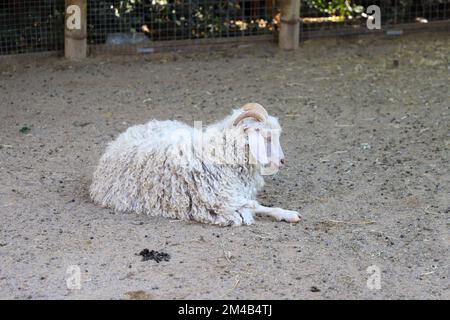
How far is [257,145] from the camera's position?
18.9 ft

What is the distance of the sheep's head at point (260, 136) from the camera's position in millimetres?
5750

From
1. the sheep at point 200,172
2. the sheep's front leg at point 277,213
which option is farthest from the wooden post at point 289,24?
the sheep's front leg at point 277,213

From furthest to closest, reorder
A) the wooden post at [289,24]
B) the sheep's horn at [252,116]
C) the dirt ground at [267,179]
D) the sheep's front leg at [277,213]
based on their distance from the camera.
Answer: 1. the wooden post at [289,24]
2. the sheep's horn at [252,116]
3. the sheep's front leg at [277,213]
4. the dirt ground at [267,179]

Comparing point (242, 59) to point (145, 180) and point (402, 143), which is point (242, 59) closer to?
point (402, 143)

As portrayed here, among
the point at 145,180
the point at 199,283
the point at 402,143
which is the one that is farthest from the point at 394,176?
the point at 199,283

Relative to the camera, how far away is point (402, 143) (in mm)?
7324

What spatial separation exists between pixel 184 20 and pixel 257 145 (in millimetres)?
5298

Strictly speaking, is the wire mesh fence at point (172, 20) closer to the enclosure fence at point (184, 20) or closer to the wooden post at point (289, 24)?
the enclosure fence at point (184, 20)

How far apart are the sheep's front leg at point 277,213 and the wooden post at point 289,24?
17.7 feet

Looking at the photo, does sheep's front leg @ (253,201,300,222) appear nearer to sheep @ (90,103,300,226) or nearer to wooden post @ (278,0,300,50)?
sheep @ (90,103,300,226)

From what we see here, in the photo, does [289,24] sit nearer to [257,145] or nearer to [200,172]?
[257,145]

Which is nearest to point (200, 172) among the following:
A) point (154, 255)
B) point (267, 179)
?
point (154, 255)
